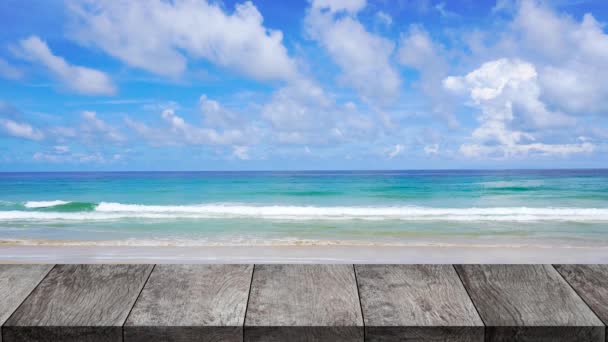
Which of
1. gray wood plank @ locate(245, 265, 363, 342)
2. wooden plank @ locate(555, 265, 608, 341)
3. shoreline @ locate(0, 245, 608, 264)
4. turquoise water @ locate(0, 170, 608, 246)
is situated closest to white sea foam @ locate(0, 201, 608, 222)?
turquoise water @ locate(0, 170, 608, 246)

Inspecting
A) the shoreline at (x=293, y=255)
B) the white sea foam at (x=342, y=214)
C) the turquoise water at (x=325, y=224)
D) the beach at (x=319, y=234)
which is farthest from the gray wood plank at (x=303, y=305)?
the white sea foam at (x=342, y=214)

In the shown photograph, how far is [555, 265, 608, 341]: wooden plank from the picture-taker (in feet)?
4.40

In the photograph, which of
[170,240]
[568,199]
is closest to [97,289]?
[170,240]

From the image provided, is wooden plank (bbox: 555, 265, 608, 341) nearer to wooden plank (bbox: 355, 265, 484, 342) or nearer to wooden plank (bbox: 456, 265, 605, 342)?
wooden plank (bbox: 456, 265, 605, 342)

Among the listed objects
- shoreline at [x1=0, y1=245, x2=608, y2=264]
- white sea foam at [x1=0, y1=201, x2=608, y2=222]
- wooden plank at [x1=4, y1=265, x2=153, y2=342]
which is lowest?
white sea foam at [x1=0, y1=201, x2=608, y2=222]

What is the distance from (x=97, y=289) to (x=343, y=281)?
2.32 feet

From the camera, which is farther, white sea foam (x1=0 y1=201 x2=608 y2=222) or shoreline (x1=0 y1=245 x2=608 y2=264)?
white sea foam (x1=0 y1=201 x2=608 y2=222)

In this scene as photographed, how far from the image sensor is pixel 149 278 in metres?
1.49

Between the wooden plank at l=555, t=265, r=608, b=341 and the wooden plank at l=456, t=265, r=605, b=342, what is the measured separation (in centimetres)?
2

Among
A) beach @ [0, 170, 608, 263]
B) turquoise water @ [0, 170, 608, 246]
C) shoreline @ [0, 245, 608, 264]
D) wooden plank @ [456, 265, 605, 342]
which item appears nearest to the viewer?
wooden plank @ [456, 265, 605, 342]

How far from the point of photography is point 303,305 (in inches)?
53.0

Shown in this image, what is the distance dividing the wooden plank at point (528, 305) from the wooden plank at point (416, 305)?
41 millimetres

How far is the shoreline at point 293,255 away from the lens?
16.7ft

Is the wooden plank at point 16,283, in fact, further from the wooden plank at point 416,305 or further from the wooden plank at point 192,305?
the wooden plank at point 416,305
